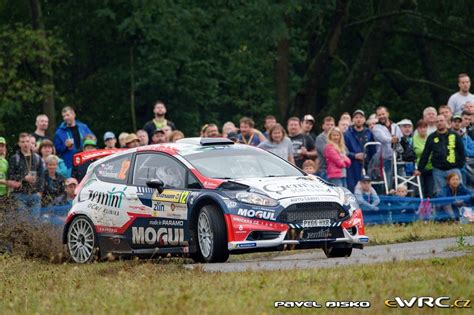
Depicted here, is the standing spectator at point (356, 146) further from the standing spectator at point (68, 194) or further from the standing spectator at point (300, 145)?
the standing spectator at point (68, 194)

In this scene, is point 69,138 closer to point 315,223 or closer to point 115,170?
point 115,170

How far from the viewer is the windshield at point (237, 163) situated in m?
18.0

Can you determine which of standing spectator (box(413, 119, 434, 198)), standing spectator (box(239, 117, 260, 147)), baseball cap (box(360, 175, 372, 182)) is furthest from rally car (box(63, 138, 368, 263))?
standing spectator (box(413, 119, 434, 198))

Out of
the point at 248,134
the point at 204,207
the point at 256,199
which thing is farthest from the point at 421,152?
the point at 256,199

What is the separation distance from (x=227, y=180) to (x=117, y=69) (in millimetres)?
27374

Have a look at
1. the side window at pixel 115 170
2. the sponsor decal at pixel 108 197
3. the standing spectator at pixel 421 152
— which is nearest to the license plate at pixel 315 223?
the sponsor decal at pixel 108 197

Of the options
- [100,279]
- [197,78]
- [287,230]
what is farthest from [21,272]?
[197,78]

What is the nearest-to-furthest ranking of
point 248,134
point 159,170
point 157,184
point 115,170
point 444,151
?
point 157,184 → point 159,170 → point 115,170 → point 444,151 → point 248,134

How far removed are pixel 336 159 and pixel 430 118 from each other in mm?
2522

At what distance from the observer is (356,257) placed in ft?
56.2

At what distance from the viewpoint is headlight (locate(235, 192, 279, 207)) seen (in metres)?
17.0

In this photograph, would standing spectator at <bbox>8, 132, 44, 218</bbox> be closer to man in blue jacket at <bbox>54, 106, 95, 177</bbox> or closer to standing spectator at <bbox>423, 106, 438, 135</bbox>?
man in blue jacket at <bbox>54, 106, 95, 177</bbox>

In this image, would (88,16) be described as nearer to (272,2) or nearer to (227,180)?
(272,2)

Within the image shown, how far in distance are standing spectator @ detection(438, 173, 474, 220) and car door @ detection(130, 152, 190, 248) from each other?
23.3 ft
